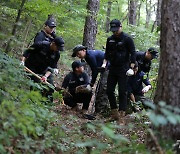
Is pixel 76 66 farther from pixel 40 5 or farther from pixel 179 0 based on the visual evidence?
pixel 179 0

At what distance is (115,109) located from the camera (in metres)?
7.11

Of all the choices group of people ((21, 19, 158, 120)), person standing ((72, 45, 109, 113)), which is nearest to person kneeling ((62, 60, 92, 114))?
group of people ((21, 19, 158, 120))

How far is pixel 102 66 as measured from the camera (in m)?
7.11

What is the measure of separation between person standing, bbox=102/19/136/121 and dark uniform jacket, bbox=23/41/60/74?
1122 millimetres

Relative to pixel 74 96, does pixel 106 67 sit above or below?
above

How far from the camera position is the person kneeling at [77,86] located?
7648mm

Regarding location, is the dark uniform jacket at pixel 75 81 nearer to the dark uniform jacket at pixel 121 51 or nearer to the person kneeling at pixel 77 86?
the person kneeling at pixel 77 86

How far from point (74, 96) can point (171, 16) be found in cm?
422

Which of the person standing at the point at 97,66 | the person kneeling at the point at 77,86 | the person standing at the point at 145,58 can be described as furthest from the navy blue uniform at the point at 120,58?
the person standing at the point at 145,58

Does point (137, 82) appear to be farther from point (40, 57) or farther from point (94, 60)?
point (40, 57)

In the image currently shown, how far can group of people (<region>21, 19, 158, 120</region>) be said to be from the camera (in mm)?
6684

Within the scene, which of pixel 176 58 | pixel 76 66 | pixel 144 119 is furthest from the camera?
pixel 76 66

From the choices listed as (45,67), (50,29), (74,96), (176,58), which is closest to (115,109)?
(74,96)

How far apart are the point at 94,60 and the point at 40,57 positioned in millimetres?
1201
